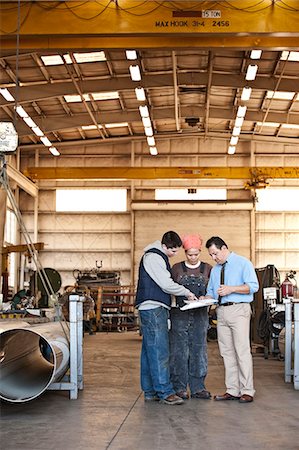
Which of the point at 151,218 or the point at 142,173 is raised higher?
the point at 142,173

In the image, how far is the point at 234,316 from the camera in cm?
693

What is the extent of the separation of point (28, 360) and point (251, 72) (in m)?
14.1

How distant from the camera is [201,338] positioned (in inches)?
284

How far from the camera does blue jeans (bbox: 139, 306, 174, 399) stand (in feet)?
22.3

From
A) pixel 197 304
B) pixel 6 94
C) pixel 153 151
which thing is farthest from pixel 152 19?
pixel 153 151

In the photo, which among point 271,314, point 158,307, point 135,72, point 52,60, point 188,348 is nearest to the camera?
point 158,307

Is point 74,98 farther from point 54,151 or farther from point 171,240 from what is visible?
point 171,240

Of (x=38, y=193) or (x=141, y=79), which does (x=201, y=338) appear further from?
(x=38, y=193)

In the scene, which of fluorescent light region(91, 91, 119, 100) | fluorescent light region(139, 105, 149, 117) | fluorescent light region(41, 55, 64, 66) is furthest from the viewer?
fluorescent light region(91, 91, 119, 100)

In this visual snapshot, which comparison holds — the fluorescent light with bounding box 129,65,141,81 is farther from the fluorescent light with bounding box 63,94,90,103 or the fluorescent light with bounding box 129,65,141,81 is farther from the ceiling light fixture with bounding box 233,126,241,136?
the ceiling light fixture with bounding box 233,126,241,136

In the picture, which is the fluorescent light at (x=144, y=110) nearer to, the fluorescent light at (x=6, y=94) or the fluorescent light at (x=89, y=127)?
the fluorescent light at (x=89, y=127)

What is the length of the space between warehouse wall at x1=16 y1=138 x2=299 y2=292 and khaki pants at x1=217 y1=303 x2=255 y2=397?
821 inches

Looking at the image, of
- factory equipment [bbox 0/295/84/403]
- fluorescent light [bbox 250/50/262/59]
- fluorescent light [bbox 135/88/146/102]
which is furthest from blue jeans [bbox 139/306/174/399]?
fluorescent light [bbox 135/88/146/102]

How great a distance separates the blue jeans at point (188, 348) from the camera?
716cm
